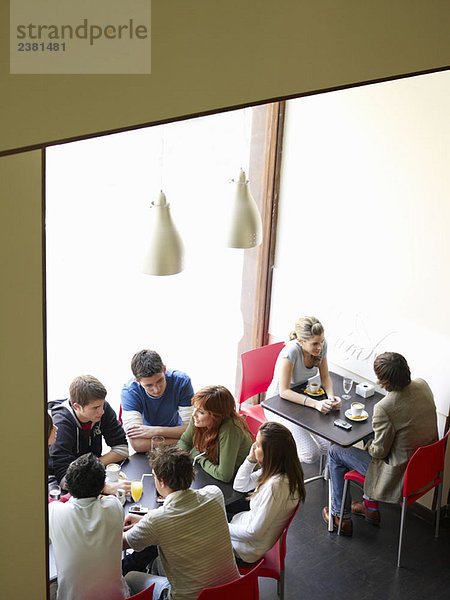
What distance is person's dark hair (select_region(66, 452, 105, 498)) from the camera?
2.66m

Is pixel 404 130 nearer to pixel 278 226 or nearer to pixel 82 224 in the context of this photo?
pixel 278 226

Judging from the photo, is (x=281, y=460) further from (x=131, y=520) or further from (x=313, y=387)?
(x=313, y=387)

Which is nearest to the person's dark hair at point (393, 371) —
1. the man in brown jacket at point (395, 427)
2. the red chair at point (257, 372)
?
the man in brown jacket at point (395, 427)

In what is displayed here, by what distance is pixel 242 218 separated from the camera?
386 centimetres

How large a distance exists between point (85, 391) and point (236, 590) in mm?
1251

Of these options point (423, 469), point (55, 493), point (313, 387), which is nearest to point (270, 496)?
point (55, 493)

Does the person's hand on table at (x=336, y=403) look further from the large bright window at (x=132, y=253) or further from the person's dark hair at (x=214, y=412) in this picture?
the large bright window at (x=132, y=253)

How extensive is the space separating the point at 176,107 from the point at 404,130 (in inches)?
102

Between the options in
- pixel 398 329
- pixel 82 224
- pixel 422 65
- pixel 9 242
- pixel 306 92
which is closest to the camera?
pixel 9 242

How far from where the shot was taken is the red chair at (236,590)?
256cm

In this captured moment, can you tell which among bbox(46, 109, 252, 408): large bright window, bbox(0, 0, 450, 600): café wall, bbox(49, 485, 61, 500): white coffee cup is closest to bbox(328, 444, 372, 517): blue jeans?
bbox(46, 109, 252, 408): large bright window

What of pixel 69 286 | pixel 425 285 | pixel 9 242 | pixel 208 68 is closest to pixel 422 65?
pixel 208 68

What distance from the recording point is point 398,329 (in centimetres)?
430

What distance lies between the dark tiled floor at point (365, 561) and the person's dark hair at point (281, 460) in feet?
3.06
